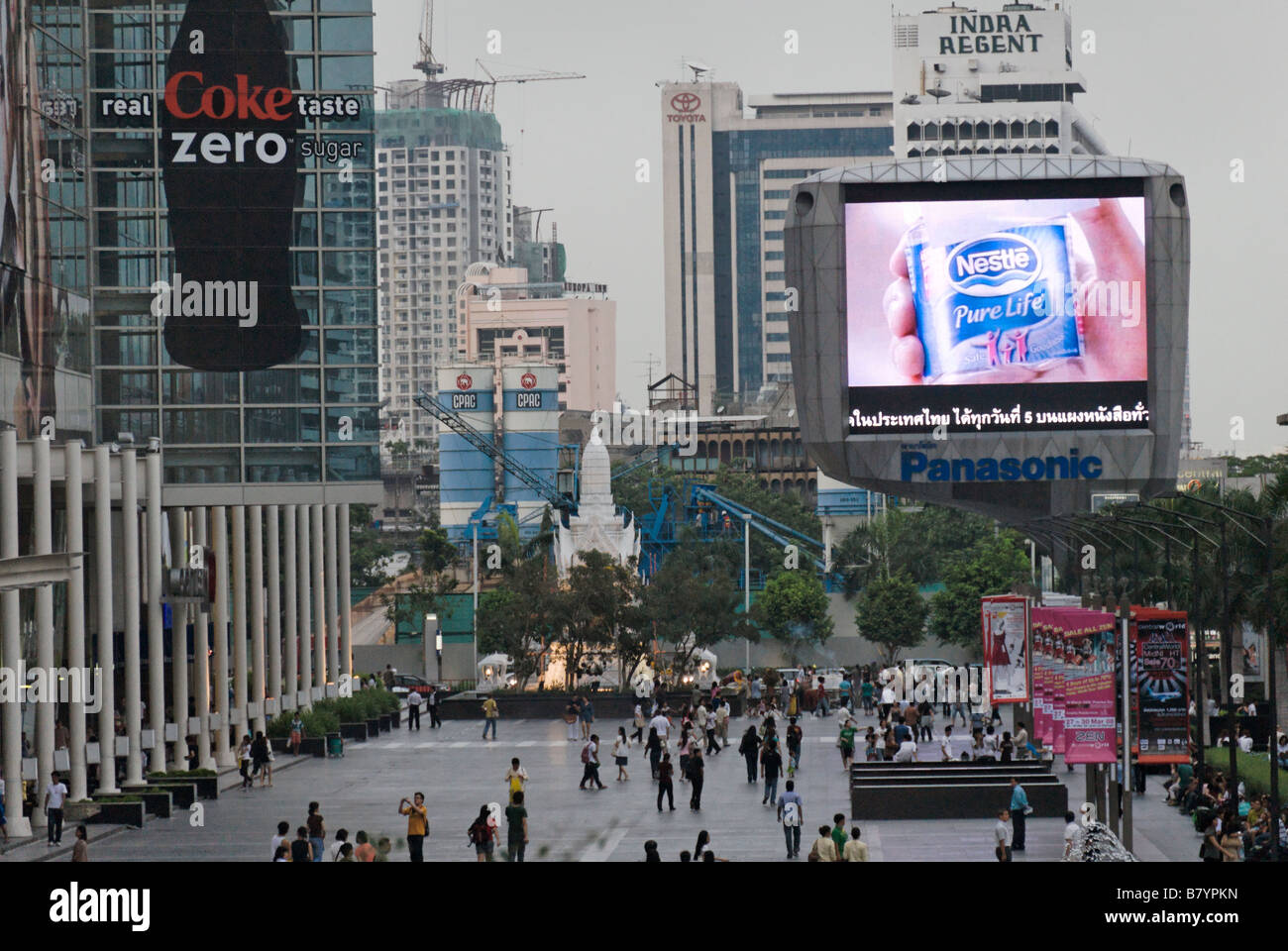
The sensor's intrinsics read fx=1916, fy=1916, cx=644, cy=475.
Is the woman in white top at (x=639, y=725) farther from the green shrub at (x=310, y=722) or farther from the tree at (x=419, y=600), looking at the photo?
the tree at (x=419, y=600)

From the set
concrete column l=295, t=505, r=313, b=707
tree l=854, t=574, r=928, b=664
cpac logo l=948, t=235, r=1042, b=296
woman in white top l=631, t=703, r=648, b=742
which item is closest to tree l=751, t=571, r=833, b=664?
tree l=854, t=574, r=928, b=664

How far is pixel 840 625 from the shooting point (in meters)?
107

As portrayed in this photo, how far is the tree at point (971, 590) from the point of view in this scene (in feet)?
287

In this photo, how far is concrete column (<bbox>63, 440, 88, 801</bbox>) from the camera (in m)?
38.8

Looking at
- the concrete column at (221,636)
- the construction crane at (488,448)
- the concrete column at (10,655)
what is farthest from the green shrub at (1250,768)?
the construction crane at (488,448)

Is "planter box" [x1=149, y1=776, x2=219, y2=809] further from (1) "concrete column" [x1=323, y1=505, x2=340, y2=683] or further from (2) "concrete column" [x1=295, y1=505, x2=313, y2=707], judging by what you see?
(1) "concrete column" [x1=323, y1=505, x2=340, y2=683]

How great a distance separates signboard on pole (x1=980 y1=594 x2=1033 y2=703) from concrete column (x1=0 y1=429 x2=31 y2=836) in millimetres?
20036

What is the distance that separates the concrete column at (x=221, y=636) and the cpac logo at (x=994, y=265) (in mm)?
20690

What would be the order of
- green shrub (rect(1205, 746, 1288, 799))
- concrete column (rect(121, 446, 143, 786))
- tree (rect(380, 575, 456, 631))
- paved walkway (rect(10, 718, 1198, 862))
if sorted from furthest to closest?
tree (rect(380, 575, 456, 631)) < concrete column (rect(121, 446, 143, 786)) < green shrub (rect(1205, 746, 1288, 799)) < paved walkway (rect(10, 718, 1198, 862))

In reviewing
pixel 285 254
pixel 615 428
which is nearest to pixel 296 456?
pixel 285 254

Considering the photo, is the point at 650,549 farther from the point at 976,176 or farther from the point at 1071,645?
the point at 1071,645

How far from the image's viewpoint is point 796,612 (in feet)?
308

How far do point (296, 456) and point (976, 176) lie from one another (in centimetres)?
2048
